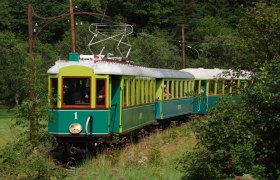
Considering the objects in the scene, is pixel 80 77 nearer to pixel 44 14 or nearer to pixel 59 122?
pixel 59 122

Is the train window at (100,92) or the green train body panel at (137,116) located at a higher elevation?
the train window at (100,92)

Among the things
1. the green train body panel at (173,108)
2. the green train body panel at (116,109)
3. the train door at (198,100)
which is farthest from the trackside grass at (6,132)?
the train door at (198,100)

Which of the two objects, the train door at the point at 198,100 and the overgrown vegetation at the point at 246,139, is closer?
the overgrown vegetation at the point at 246,139

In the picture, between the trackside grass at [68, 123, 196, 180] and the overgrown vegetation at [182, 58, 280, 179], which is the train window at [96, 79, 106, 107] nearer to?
the trackside grass at [68, 123, 196, 180]

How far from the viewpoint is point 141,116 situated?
2217 centimetres

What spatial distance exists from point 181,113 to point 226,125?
59.2 feet

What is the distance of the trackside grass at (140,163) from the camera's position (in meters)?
12.2

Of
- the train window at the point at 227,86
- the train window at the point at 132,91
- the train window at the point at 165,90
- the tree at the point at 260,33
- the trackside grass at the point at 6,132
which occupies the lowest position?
the trackside grass at the point at 6,132

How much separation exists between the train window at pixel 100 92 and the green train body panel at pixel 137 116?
0.98 metres

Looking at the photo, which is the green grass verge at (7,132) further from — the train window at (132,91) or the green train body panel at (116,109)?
the train window at (132,91)

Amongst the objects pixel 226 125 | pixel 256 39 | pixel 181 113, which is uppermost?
pixel 256 39

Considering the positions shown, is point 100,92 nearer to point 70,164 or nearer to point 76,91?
point 76,91

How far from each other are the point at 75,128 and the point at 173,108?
38.3 ft

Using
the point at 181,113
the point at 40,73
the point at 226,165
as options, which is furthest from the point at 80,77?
the point at 181,113
